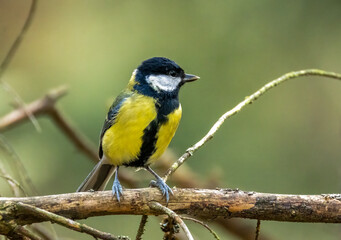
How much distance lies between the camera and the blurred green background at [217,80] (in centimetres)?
483

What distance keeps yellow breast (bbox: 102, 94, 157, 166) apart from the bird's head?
0.35 ft

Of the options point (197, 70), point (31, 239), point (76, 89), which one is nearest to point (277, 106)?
point (197, 70)

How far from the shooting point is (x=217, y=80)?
200 inches

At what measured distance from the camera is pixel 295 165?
17.4 ft

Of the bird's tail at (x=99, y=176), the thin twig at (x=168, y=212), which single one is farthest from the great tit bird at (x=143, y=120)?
the thin twig at (x=168, y=212)

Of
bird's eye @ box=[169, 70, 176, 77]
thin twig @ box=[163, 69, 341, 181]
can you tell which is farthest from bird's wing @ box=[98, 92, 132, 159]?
thin twig @ box=[163, 69, 341, 181]

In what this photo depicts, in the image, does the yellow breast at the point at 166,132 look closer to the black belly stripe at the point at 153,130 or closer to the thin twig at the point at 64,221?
the black belly stripe at the point at 153,130

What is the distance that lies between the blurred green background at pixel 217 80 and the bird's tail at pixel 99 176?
5.04 ft

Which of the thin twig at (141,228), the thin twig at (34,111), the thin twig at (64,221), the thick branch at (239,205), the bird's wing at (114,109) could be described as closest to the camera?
the thin twig at (64,221)

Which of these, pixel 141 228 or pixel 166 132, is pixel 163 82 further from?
pixel 141 228

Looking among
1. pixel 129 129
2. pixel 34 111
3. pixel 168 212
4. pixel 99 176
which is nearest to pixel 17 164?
pixel 129 129

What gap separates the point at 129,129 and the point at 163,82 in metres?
0.40

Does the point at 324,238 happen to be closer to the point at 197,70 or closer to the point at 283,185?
the point at 283,185

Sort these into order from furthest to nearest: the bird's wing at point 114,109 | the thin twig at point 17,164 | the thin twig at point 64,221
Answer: the bird's wing at point 114,109 < the thin twig at point 17,164 < the thin twig at point 64,221
